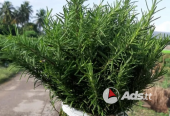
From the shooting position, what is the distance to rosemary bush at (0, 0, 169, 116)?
0.61 meters

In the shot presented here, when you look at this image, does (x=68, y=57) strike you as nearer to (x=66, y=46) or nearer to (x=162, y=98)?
(x=66, y=46)

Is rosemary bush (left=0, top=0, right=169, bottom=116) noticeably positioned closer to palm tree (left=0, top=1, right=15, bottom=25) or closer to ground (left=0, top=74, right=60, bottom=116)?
ground (left=0, top=74, right=60, bottom=116)

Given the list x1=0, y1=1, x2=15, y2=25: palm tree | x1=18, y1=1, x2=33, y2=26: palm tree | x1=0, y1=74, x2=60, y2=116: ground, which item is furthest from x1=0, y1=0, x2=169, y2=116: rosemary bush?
x1=18, y1=1, x2=33, y2=26: palm tree

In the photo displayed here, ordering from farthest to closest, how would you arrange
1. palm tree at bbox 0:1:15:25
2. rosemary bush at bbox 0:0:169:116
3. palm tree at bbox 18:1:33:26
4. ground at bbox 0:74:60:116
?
palm tree at bbox 18:1:33:26
palm tree at bbox 0:1:15:25
ground at bbox 0:74:60:116
rosemary bush at bbox 0:0:169:116

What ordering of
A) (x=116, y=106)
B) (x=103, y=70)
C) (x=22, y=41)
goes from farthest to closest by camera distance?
(x=116, y=106) < (x=103, y=70) < (x=22, y=41)

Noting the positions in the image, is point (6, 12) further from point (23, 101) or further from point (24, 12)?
point (23, 101)

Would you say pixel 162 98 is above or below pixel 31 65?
below

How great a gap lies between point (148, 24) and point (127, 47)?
0.40 ft

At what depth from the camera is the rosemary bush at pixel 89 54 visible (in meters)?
0.61

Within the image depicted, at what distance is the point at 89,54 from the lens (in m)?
0.66

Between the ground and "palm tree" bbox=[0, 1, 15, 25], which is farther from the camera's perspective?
"palm tree" bbox=[0, 1, 15, 25]

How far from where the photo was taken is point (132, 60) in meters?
0.64

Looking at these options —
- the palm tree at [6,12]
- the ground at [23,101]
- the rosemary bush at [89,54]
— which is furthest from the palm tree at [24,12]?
the rosemary bush at [89,54]

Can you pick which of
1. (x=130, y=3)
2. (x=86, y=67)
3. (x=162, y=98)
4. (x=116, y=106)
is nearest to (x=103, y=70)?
(x=86, y=67)
